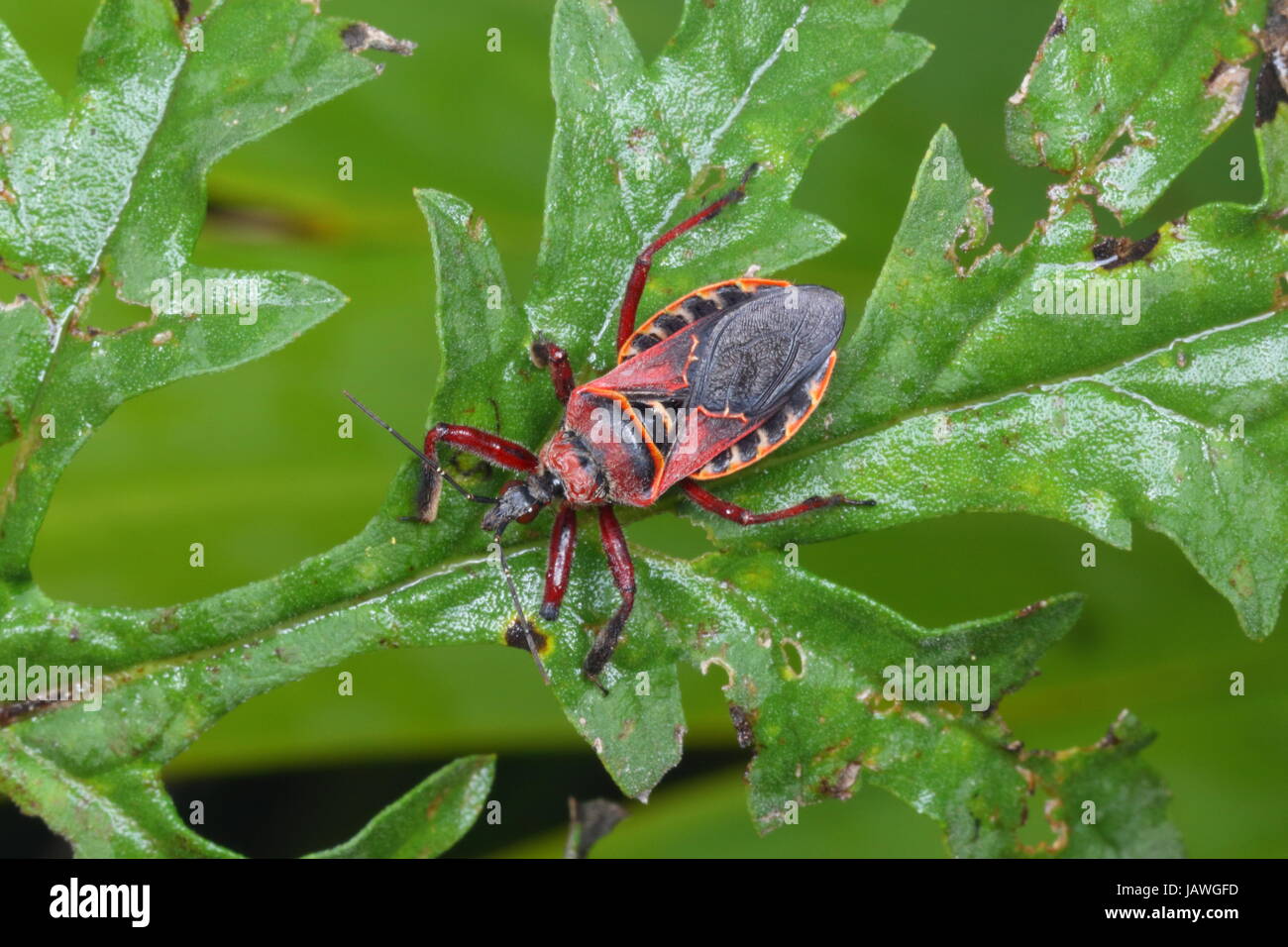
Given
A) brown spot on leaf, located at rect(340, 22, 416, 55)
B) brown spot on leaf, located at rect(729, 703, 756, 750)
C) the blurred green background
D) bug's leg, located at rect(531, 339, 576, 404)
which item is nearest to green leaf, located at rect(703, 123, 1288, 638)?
brown spot on leaf, located at rect(729, 703, 756, 750)

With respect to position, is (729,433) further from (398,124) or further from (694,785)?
(398,124)

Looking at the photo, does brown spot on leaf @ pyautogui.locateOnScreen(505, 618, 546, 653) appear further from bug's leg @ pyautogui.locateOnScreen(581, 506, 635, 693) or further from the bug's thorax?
the bug's thorax

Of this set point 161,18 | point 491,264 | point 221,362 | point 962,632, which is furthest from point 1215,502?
point 161,18

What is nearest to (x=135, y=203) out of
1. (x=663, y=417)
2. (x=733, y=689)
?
(x=663, y=417)

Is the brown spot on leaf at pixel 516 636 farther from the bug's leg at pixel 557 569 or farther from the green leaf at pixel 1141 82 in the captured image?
the green leaf at pixel 1141 82

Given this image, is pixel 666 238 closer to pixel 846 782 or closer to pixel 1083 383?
pixel 1083 383
